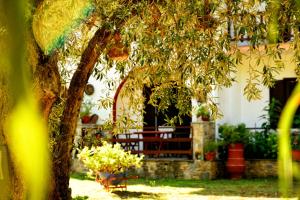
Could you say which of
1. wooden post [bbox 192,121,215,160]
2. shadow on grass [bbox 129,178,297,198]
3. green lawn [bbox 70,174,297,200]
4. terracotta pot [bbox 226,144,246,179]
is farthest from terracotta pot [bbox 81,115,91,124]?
terracotta pot [bbox 226,144,246,179]

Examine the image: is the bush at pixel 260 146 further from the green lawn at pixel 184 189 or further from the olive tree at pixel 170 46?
the olive tree at pixel 170 46

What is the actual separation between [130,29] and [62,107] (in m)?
1.56

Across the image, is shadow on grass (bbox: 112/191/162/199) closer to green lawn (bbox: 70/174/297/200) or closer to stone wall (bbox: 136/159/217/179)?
green lawn (bbox: 70/174/297/200)

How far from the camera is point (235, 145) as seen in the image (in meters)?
14.1

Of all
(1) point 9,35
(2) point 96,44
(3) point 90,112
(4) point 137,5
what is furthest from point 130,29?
(3) point 90,112

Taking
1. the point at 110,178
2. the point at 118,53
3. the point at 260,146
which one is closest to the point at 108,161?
the point at 110,178

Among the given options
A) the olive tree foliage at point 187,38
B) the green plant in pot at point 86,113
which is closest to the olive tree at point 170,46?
the olive tree foliage at point 187,38

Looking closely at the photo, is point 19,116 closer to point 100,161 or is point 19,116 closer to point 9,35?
point 9,35

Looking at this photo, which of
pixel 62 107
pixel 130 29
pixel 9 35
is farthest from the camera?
pixel 62 107

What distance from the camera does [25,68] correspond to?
0.94 feet

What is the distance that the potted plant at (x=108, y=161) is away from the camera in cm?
1129

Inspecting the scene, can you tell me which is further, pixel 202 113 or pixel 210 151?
pixel 202 113

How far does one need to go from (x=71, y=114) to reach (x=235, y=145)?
26.6ft

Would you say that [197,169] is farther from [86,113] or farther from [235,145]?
[86,113]
